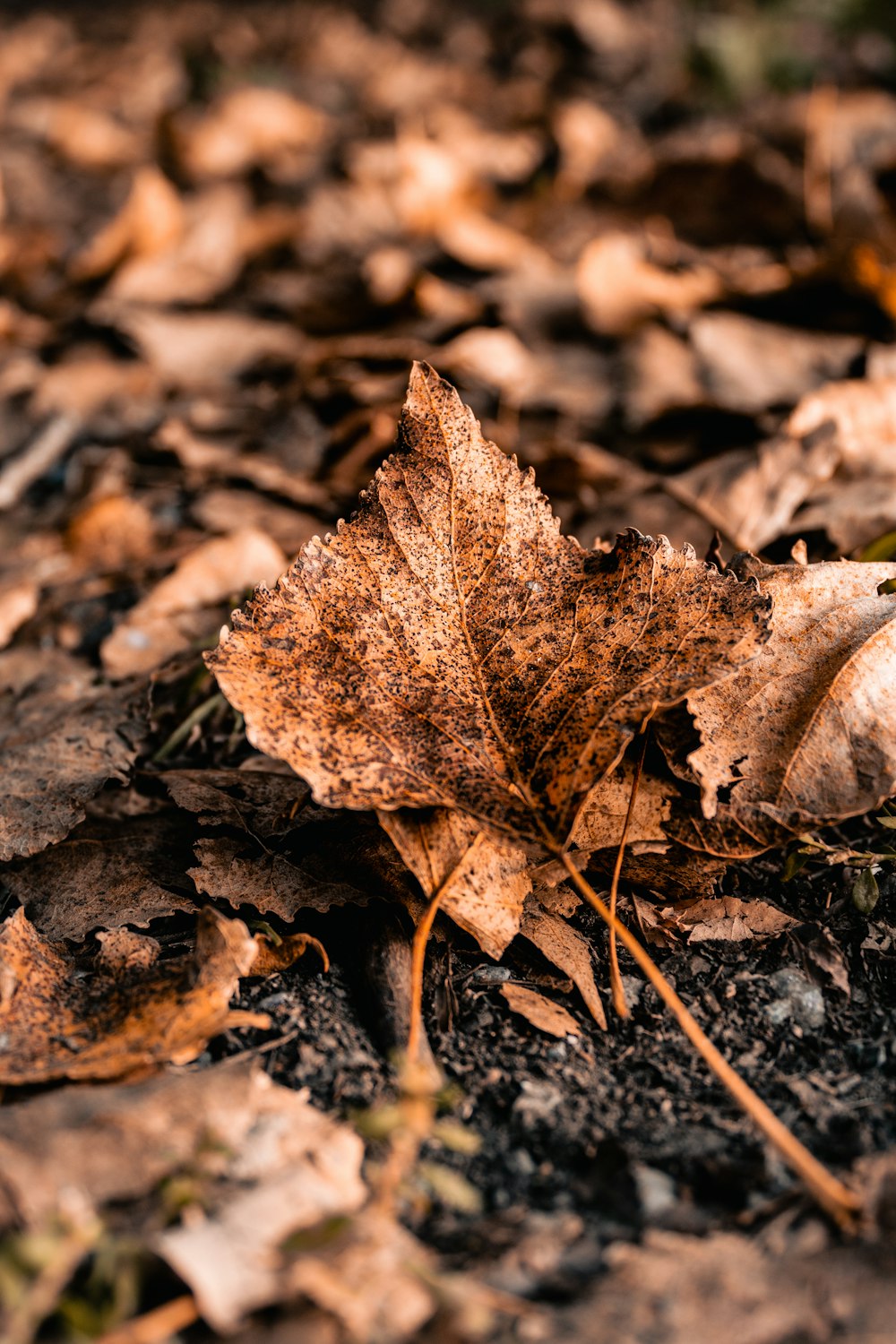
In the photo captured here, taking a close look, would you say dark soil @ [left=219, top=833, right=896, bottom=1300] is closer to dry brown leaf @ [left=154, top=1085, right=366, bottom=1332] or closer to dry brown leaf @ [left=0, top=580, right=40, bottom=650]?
dry brown leaf @ [left=154, top=1085, right=366, bottom=1332]

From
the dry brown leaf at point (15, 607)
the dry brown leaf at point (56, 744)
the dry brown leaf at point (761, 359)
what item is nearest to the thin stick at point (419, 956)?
the dry brown leaf at point (56, 744)

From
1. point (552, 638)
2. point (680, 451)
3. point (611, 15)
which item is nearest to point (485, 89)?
point (611, 15)

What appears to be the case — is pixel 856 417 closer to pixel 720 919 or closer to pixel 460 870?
pixel 720 919

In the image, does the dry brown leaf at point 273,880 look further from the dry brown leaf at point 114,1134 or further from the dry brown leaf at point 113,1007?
the dry brown leaf at point 114,1134

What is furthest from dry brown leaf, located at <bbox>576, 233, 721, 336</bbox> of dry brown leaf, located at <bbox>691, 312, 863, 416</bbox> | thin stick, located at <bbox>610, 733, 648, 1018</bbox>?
thin stick, located at <bbox>610, 733, 648, 1018</bbox>

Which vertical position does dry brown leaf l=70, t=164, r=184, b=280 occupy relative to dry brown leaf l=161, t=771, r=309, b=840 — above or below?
above

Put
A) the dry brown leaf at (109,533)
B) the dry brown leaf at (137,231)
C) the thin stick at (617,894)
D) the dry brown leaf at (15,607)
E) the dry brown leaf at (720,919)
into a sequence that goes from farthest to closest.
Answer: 1. the dry brown leaf at (137,231)
2. the dry brown leaf at (109,533)
3. the dry brown leaf at (15,607)
4. the dry brown leaf at (720,919)
5. the thin stick at (617,894)

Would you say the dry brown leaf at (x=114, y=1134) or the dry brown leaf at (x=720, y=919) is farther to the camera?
the dry brown leaf at (x=720, y=919)

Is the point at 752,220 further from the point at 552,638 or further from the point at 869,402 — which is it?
the point at 552,638
